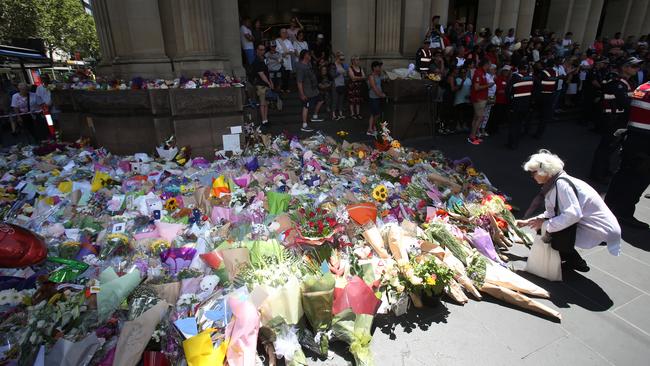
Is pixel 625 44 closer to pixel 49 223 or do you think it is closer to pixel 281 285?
pixel 281 285

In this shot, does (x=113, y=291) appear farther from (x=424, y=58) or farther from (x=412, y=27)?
(x=412, y=27)

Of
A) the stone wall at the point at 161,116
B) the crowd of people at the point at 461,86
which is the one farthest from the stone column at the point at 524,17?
the stone wall at the point at 161,116

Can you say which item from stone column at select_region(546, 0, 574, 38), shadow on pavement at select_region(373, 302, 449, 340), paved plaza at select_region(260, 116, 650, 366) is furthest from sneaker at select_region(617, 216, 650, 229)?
stone column at select_region(546, 0, 574, 38)

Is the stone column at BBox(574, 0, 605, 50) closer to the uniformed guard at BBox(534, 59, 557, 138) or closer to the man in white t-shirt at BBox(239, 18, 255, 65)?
the uniformed guard at BBox(534, 59, 557, 138)

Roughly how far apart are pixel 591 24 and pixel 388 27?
48.3 feet

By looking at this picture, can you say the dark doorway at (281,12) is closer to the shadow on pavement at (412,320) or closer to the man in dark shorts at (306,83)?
the man in dark shorts at (306,83)

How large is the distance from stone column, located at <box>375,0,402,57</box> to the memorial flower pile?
471 centimetres

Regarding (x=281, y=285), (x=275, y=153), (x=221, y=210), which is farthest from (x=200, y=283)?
(x=275, y=153)

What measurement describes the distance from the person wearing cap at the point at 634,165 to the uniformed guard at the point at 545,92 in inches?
166

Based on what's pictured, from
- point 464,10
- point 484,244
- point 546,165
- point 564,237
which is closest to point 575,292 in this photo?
point 564,237

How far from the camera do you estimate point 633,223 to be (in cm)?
494

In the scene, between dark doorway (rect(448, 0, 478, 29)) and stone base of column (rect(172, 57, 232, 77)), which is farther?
dark doorway (rect(448, 0, 478, 29))

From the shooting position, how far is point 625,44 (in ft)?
53.1

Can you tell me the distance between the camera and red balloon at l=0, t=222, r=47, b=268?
2566 mm
